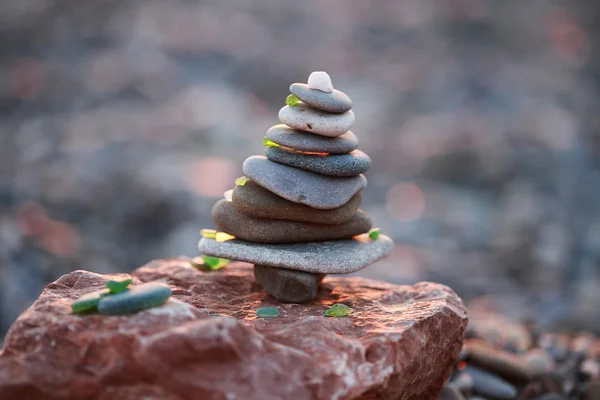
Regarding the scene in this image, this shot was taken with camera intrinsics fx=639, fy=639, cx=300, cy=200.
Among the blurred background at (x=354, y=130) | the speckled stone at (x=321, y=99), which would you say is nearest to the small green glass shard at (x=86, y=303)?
the speckled stone at (x=321, y=99)

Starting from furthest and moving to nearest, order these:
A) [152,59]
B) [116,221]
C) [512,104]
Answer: [152,59] < [512,104] < [116,221]

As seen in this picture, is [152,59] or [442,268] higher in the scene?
[152,59]

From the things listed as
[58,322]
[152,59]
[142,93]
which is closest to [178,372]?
[58,322]

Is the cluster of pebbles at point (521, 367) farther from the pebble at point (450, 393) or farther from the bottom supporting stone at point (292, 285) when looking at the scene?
the bottom supporting stone at point (292, 285)

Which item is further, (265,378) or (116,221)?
(116,221)

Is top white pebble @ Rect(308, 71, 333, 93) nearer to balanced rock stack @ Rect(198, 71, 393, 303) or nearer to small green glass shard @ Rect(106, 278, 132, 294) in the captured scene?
balanced rock stack @ Rect(198, 71, 393, 303)

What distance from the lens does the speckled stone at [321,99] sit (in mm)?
3816

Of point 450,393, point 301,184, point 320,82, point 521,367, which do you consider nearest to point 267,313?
point 301,184

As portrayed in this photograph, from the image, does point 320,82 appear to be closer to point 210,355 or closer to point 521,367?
point 210,355

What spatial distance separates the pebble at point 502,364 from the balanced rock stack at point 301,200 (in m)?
1.57

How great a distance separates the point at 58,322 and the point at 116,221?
22.1ft

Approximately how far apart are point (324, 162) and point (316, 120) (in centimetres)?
26

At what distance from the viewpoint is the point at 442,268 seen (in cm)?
912

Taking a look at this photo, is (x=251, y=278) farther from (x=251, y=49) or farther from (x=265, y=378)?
(x=251, y=49)
